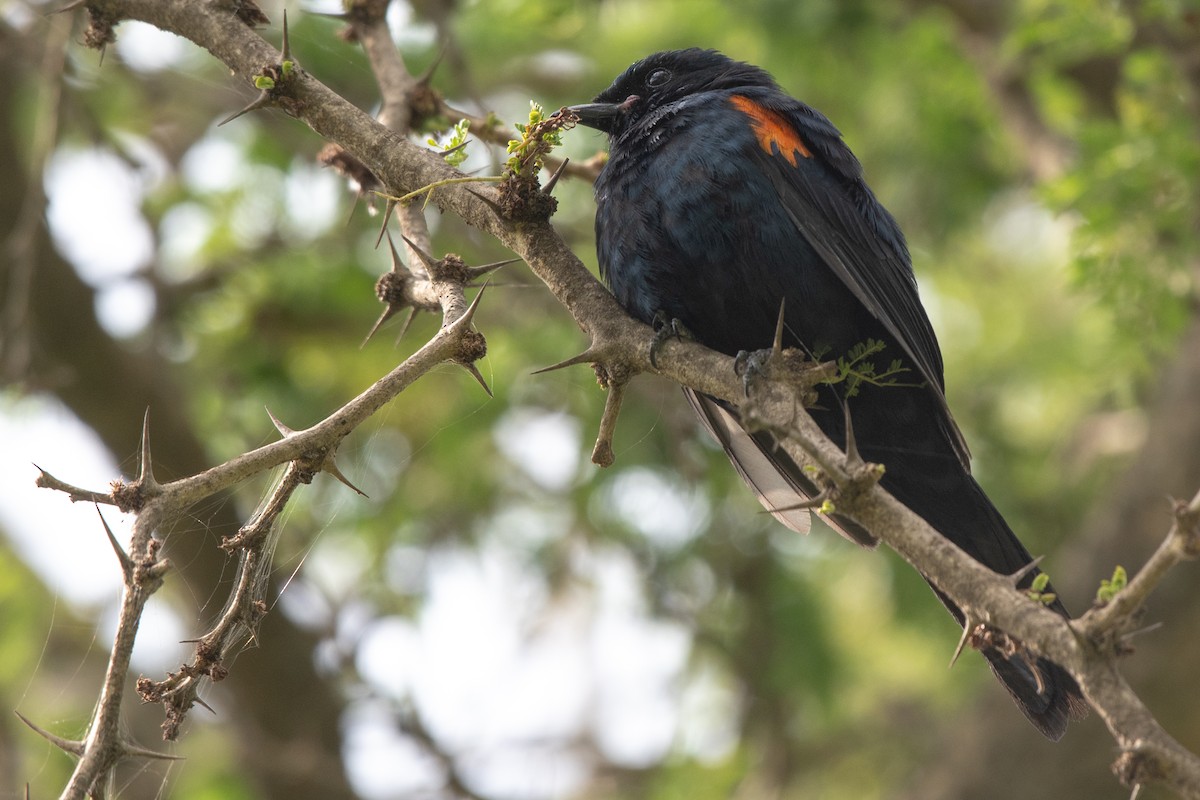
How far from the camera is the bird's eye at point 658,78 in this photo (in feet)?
14.5

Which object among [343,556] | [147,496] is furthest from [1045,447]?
[147,496]

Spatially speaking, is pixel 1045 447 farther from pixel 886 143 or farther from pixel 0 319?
pixel 0 319

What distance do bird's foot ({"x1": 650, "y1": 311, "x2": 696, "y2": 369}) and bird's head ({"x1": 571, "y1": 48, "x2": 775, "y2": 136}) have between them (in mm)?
942

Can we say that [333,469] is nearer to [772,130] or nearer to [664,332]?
[664,332]

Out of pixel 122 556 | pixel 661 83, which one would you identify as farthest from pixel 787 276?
pixel 122 556

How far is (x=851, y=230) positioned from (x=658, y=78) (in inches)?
40.9

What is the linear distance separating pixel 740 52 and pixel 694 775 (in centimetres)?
447

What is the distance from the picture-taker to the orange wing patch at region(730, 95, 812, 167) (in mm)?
3824

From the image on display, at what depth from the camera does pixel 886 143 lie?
738cm

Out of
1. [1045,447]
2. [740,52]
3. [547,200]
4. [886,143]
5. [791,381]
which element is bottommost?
[791,381]

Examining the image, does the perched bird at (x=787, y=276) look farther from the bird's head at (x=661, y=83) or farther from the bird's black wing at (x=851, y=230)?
the bird's head at (x=661, y=83)

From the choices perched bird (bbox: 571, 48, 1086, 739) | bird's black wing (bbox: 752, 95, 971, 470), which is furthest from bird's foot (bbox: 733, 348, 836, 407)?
bird's black wing (bbox: 752, 95, 971, 470)

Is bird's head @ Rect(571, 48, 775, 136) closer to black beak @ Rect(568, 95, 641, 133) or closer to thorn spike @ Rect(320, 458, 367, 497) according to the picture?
black beak @ Rect(568, 95, 641, 133)

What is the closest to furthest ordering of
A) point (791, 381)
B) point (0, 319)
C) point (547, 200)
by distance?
point (791, 381), point (547, 200), point (0, 319)
